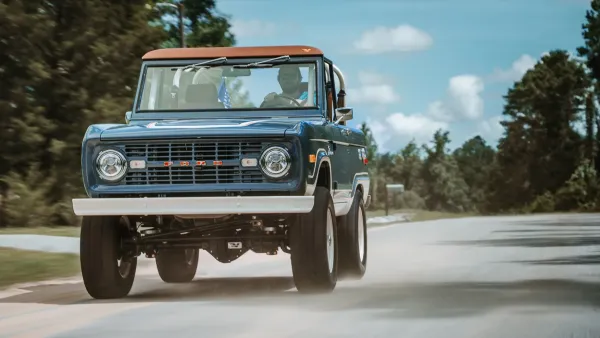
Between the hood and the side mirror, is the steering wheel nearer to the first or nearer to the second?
the side mirror

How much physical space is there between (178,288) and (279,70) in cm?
274

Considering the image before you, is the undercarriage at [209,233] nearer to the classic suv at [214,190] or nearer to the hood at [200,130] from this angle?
the classic suv at [214,190]

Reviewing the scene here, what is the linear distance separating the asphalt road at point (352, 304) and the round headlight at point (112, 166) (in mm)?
1239

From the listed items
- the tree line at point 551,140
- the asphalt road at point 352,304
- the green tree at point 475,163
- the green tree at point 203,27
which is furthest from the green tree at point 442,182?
the asphalt road at point 352,304

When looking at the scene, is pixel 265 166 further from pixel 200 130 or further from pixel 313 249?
pixel 313 249

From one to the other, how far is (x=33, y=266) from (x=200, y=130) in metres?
6.06

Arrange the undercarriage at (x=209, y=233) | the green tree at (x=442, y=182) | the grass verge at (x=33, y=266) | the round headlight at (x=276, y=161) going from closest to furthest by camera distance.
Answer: the round headlight at (x=276, y=161) < the undercarriage at (x=209, y=233) < the grass verge at (x=33, y=266) < the green tree at (x=442, y=182)

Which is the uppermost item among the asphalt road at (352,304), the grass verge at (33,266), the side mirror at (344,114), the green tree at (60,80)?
the green tree at (60,80)

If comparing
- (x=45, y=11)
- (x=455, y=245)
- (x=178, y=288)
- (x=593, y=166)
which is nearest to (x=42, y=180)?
(x=45, y=11)

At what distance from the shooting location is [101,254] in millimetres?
12828

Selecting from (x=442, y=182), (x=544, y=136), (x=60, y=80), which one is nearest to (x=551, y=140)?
(x=544, y=136)

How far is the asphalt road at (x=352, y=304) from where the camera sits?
1014cm

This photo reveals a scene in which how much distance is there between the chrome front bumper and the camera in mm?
12266

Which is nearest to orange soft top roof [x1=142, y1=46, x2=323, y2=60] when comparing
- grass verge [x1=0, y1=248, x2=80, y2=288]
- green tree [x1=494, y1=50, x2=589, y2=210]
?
grass verge [x1=0, y1=248, x2=80, y2=288]
